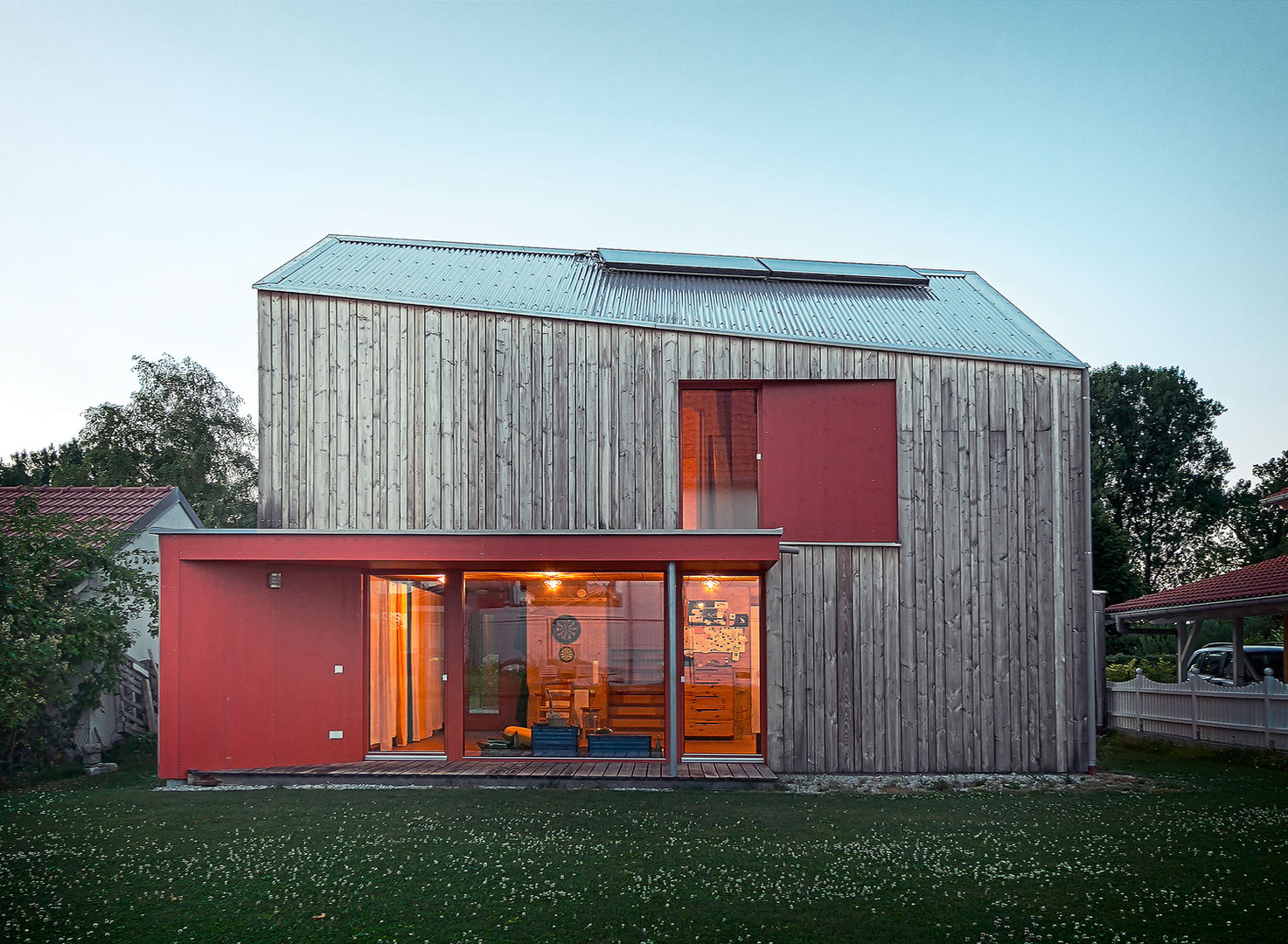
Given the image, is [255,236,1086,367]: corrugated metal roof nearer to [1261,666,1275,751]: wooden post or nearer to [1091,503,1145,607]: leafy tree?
[1261,666,1275,751]: wooden post

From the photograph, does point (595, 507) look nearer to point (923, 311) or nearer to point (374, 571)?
point (374, 571)

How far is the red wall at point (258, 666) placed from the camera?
11.7m

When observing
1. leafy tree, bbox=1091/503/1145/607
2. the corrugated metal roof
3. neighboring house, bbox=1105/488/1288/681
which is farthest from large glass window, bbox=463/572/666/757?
leafy tree, bbox=1091/503/1145/607

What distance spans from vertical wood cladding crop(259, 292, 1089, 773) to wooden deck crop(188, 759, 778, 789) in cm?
105

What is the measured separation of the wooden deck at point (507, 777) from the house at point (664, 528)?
62 cm

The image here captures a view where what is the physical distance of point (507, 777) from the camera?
11.5 m

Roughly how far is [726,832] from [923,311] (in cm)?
892

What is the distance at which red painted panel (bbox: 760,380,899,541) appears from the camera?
12.7 m

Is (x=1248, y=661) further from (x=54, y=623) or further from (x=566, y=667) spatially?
(x=54, y=623)

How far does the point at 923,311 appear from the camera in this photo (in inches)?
570

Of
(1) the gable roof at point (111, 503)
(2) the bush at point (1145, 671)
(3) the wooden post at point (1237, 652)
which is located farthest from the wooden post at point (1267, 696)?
(1) the gable roof at point (111, 503)

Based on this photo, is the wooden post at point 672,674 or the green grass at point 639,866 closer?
the green grass at point 639,866

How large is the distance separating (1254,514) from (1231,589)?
101 ft

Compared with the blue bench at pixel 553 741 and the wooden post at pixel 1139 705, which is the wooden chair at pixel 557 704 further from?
the wooden post at pixel 1139 705
